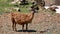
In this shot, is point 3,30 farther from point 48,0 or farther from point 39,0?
point 48,0

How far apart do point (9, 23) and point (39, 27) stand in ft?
5.50

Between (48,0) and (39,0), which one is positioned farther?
(48,0)

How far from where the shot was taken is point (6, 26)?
33.1ft

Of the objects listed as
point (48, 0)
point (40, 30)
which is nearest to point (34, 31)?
point (40, 30)

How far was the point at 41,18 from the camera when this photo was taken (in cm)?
1227

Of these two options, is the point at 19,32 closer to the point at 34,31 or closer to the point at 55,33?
the point at 34,31

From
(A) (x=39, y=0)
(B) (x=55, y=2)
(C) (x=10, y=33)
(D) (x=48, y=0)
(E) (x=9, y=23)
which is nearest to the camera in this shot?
(C) (x=10, y=33)

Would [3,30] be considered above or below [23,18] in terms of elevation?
below

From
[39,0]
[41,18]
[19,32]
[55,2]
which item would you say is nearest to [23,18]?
[19,32]

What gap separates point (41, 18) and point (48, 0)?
30.8ft

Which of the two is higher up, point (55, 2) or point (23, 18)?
point (23, 18)

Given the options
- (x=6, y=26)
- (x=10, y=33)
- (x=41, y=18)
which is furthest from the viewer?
(x=41, y=18)

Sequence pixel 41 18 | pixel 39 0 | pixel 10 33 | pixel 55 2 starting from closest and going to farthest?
pixel 10 33 → pixel 41 18 → pixel 39 0 → pixel 55 2

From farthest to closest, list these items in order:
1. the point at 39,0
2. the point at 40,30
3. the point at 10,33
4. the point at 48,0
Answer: the point at 48,0
the point at 39,0
the point at 40,30
the point at 10,33
